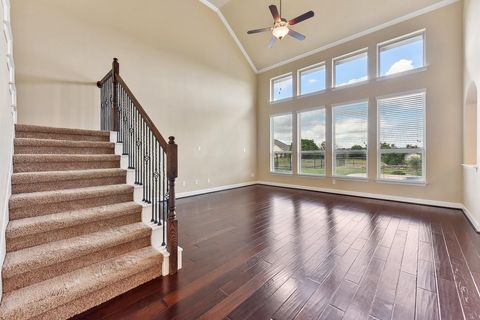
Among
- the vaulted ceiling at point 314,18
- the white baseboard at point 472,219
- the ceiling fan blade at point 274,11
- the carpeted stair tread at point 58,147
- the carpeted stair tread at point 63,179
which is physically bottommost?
the white baseboard at point 472,219

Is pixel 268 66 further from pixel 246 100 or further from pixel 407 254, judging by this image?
pixel 407 254

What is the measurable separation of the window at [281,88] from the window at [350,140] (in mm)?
1776

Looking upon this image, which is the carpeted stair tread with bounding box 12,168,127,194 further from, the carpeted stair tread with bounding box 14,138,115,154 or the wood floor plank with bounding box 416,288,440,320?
the wood floor plank with bounding box 416,288,440,320

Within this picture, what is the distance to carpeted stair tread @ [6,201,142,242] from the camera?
1.64 m

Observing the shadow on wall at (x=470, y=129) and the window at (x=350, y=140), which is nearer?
the shadow on wall at (x=470, y=129)

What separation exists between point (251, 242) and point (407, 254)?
5.88ft

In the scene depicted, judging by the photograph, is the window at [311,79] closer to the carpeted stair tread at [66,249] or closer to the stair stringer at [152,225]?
the stair stringer at [152,225]

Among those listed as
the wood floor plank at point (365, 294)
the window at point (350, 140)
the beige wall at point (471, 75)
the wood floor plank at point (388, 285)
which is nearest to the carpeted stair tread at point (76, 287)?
the wood floor plank at point (365, 294)

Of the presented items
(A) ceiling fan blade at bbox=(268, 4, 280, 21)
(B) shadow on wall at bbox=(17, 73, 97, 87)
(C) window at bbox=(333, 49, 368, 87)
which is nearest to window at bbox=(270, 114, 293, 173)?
(C) window at bbox=(333, 49, 368, 87)

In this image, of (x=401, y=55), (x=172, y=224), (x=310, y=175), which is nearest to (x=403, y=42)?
(x=401, y=55)

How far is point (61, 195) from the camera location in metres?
2.00

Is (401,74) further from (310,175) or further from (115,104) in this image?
(115,104)

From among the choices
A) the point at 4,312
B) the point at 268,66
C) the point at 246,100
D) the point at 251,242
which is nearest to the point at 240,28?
the point at 268,66

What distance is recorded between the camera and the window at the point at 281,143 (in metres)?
7.02
